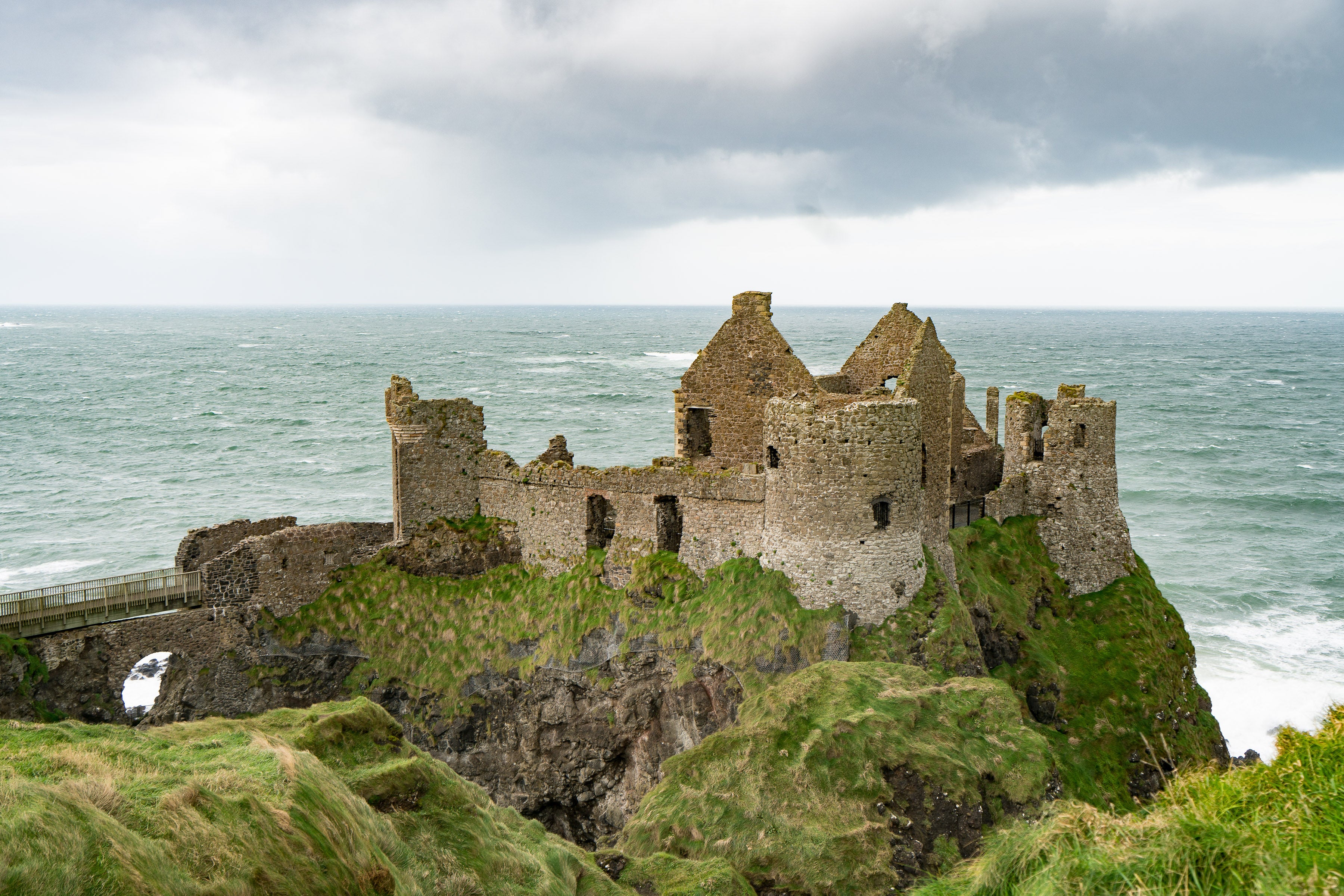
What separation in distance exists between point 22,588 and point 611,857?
47.2m

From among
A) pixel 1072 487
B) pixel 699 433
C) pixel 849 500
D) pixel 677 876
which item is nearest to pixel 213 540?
pixel 699 433

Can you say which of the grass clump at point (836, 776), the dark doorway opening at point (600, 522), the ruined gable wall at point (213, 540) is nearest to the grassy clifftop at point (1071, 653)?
the grass clump at point (836, 776)

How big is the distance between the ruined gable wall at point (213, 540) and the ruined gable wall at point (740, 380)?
490 inches

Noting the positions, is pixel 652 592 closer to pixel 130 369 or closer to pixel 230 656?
pixel 230 656

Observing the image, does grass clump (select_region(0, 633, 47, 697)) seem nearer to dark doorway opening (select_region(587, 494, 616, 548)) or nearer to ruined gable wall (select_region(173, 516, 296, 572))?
ruined gable wall (select_region(173, 516, 296, 572))

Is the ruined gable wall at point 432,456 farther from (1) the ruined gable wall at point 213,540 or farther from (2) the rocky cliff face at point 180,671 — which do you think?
(2) the rocky cliff face at point 180,671

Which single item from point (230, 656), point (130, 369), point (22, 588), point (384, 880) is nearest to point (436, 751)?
point (230, 656)

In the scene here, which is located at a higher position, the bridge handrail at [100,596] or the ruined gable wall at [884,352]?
the ruined gable wall at [884,352]

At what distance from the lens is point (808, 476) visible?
80.5ft

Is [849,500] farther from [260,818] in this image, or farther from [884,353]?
[260,818]

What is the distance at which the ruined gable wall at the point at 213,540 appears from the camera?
29.3 meters

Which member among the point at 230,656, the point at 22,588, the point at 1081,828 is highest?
the point at 1081,828

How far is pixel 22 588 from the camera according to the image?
51.2 meters

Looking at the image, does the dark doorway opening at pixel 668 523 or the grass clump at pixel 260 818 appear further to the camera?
the dark doorway opening at pixel 668 523
